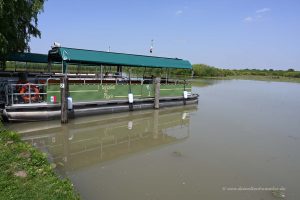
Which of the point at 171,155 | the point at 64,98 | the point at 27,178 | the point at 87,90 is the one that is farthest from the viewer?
the point at 87,90

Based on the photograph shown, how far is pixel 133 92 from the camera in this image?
1794cm

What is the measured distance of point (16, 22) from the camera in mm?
13797

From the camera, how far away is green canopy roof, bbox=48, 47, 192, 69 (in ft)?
48.8

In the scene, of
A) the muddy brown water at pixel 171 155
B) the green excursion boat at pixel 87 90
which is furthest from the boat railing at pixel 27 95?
the muddy brown water at pixel 171 155

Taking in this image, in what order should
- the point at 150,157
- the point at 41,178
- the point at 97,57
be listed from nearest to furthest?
the point at 41,178 < the point at 150,157 < the point at 97,57

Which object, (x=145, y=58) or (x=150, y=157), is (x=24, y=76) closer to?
(x=145, y=58)

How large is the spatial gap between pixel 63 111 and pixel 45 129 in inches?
48.9

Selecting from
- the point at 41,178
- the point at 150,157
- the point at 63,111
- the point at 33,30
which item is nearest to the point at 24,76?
the point at 33,30

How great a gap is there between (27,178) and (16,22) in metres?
10.1

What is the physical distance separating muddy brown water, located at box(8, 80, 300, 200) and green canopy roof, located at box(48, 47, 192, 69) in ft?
10.1

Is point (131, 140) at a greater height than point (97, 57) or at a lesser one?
lesser

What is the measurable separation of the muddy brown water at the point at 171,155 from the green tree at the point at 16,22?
161 inches

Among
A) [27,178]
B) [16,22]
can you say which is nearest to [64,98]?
[16,22]

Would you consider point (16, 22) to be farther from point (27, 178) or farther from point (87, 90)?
point (27, 178)
